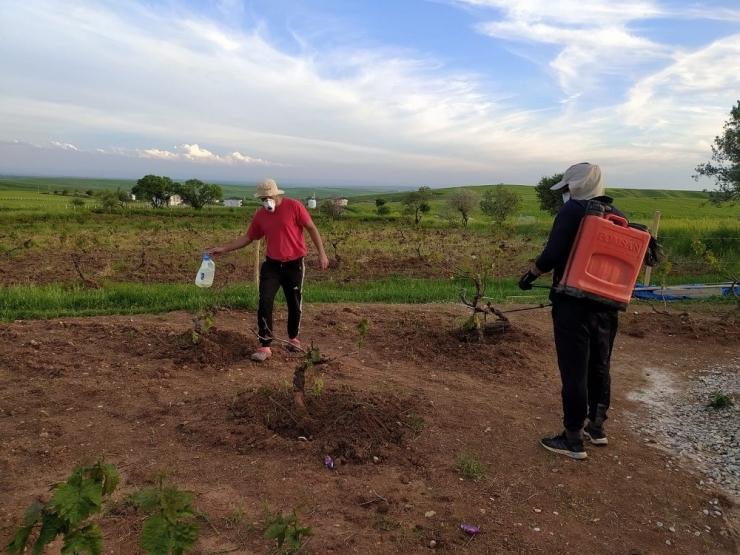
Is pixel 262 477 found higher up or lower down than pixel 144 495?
lower down

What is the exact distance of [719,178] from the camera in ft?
52.6

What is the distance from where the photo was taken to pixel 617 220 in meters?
3.39

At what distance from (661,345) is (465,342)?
2.77 meters

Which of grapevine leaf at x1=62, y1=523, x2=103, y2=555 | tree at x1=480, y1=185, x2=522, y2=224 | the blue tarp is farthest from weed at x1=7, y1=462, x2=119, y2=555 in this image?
tree at x1=480, y1=185, x2=522, y2=224

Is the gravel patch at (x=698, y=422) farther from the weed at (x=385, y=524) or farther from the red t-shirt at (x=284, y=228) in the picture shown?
the red t-shirt at (x=284, y=228)

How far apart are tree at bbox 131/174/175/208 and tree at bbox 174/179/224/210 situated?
138 cm

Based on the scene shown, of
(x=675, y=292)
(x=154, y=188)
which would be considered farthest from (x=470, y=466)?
(x=154, y=188)

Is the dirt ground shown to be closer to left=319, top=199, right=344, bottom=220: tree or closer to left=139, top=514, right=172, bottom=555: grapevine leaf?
left=139, top=514, right=172, bottom=555: grapevine leaf

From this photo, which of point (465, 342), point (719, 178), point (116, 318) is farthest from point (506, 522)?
point (719, 178)

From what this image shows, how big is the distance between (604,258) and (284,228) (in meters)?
3.22

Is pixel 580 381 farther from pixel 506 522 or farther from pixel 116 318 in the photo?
pixel 116 318

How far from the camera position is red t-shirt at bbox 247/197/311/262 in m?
5.41

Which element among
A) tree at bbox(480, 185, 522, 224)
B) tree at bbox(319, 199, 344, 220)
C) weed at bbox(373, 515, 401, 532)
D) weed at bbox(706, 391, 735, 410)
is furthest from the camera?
tree at bbox(319, 199, 344, 220)

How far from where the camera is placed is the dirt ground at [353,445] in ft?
9.44
